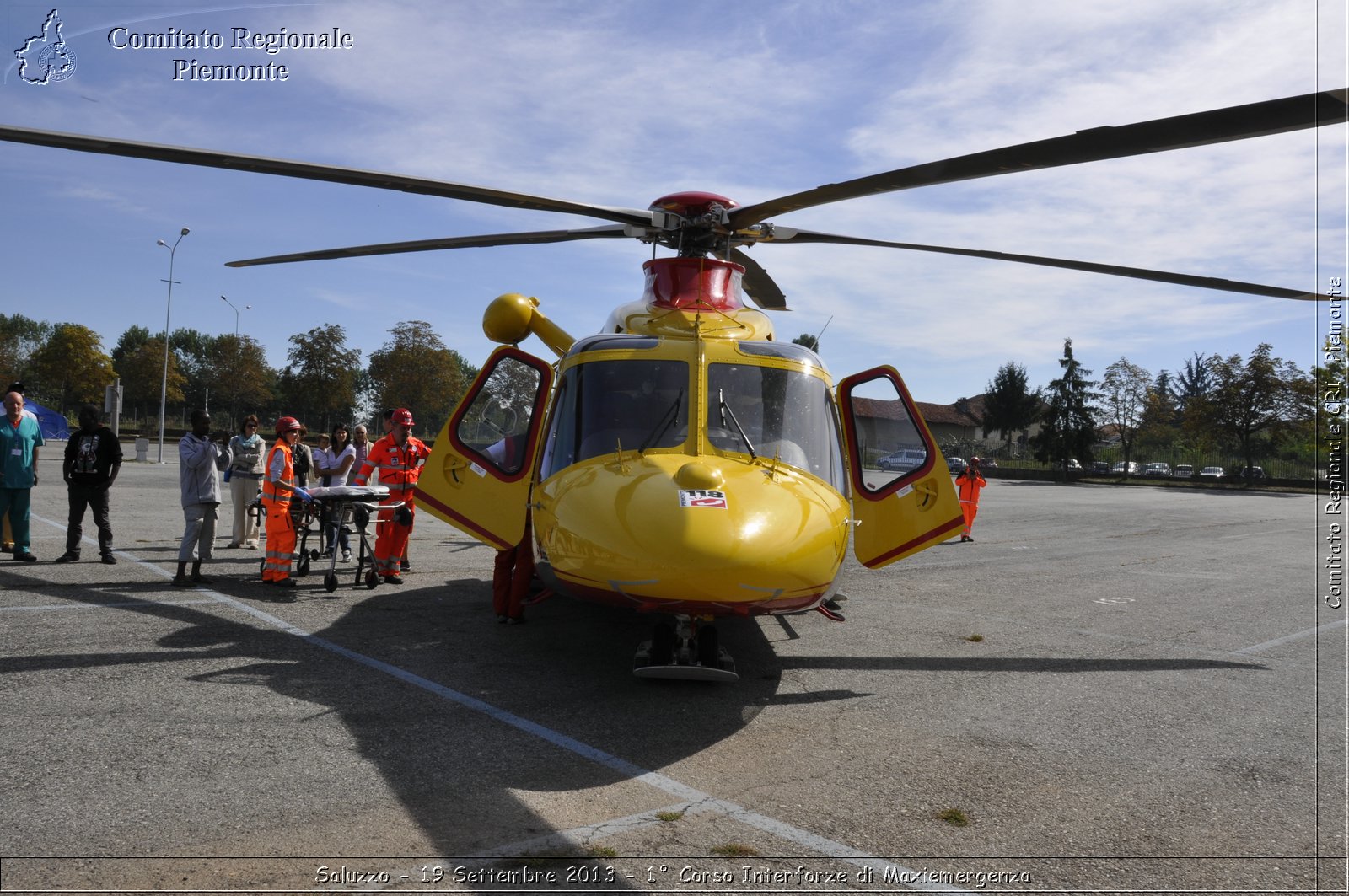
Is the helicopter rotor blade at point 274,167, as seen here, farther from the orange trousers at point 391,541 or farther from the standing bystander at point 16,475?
the standing bystander at point 16,475

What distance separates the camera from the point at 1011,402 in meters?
83.6

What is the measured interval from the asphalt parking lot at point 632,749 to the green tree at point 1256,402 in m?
54.0

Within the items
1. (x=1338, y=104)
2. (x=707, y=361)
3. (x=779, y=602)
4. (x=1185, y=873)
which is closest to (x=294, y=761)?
(x=779, y=602)

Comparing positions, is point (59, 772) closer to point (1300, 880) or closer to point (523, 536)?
point (523, 536)

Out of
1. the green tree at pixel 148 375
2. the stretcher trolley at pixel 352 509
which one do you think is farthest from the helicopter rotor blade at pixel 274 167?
the green tree at pixel 148 375

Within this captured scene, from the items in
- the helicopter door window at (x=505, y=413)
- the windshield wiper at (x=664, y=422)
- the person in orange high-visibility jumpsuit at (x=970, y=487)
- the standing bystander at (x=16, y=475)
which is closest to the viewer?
the windshield wiper at (x=664, y=422)

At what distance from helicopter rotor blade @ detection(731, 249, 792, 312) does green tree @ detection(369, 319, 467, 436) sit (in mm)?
47882

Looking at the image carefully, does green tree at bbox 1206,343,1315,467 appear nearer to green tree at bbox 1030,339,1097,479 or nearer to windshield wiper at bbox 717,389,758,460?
green tree at bbox 1030,339,1097,479

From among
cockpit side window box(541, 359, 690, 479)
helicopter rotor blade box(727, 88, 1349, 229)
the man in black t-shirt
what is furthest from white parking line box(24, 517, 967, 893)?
the man in black t-shirt

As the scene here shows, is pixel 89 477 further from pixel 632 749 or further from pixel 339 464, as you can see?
pixel 632 749

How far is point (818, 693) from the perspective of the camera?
228 inches

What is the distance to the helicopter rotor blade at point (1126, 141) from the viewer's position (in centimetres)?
358

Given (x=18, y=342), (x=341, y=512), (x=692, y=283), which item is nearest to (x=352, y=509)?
(x=341, y=512)

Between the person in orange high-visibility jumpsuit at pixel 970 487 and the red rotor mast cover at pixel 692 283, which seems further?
the person in orange high-visibility jumpsuit at pixel 970 487
